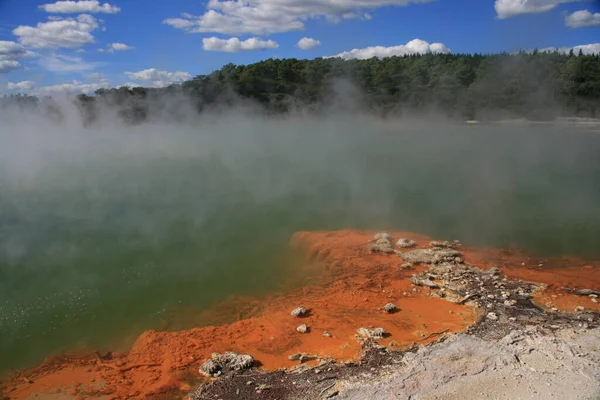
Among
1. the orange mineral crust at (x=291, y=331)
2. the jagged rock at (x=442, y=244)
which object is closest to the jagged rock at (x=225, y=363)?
the orange mineral crust at (x=291, y=331)

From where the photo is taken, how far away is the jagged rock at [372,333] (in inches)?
167

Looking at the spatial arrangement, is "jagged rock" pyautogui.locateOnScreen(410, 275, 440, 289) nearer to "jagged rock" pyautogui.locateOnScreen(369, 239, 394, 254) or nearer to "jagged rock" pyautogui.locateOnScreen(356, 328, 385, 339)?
"jagged rock" pyautogui.locateOnScreen(369, 239, 394, 254)

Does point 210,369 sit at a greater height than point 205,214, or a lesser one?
lesser

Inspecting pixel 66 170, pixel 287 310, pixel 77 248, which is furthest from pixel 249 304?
pixel 66 170

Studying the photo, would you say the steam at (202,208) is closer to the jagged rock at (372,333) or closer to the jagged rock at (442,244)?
the jagged rock at (442,244)

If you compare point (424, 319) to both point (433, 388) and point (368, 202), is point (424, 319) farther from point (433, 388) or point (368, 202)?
point (368, 202)

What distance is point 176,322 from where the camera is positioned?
16.3 ft

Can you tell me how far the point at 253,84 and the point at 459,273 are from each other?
27.3m

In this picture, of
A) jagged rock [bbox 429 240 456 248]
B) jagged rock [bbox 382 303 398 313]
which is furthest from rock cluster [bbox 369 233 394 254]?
jagged rock [bbox 382 303 398 313]

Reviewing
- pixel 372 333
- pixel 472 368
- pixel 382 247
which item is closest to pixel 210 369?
pixel 372 333

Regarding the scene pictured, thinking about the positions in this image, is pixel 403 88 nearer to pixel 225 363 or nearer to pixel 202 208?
pixel 202 208

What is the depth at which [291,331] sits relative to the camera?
4.51m

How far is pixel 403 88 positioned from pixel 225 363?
32.2 m

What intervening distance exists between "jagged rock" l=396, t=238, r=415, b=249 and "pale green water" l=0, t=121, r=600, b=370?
883 millimetres
